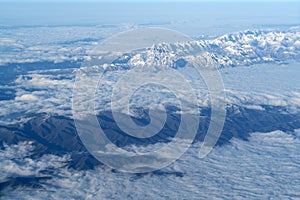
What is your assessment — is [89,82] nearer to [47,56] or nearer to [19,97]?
[19,97]

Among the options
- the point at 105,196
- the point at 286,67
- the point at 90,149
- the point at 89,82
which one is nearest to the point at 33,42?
the point at 89,82

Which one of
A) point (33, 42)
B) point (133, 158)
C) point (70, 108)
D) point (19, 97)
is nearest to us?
point (133, 158)

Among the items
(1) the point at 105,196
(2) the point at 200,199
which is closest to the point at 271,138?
(2) the point at 200,199

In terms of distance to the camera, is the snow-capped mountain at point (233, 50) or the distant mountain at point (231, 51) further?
the snow-capped mountain at point (233, 50)

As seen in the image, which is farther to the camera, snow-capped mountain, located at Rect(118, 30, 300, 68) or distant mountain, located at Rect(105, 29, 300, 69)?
snow-capped mountain, located at Rect(118, 30, 300, 68)

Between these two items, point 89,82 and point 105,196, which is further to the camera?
point 89,82

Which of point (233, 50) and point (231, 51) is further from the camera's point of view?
point (233, 50)

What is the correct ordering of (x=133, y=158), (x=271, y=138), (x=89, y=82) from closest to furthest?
(x=133, y=158)
(x=271, y=138)
(x=89, y=82)

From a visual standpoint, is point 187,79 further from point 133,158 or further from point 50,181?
point 50,181

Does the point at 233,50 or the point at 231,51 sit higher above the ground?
the point at 233,50
